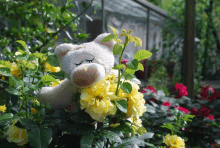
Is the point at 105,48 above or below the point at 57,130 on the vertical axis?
above

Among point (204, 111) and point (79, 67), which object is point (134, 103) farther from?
point (204, 111)

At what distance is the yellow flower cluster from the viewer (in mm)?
639

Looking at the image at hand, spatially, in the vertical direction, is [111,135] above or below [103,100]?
below

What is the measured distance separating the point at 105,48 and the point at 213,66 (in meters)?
4.48

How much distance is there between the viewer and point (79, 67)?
2.24 feet

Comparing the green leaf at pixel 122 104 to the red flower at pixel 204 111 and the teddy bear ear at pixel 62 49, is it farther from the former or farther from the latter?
the red flower at pixel 204 111

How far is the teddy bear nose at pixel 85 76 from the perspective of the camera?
66 cm

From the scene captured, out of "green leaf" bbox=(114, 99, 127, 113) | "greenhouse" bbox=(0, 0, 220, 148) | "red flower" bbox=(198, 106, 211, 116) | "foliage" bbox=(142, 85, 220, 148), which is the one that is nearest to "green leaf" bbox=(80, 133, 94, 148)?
"greenhouse" bbox=(0, 0, 220, 148)

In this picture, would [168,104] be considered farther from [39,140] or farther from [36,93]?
[39,140]

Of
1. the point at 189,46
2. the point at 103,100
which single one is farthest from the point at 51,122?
the point at 189,46

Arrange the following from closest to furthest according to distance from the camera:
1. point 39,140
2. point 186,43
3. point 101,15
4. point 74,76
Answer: point 39,140 < point 74,76 < point 186,43 < point 101,15

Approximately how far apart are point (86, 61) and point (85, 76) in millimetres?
98

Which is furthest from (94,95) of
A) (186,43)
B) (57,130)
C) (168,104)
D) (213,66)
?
(213,66)

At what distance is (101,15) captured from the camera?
294 cm
